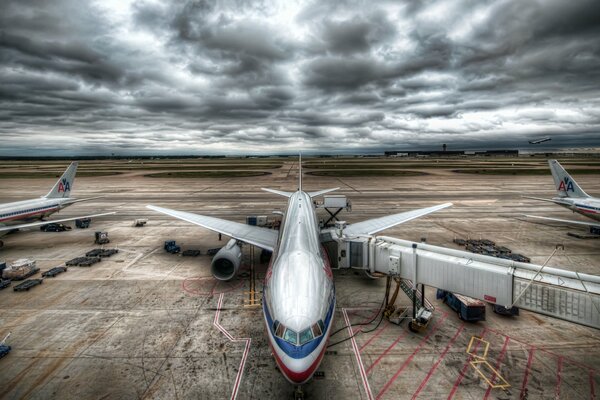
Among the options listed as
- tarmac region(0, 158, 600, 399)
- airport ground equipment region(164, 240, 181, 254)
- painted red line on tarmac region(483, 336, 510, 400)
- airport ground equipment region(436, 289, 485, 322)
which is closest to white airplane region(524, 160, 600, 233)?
tarmac region(0, 158, 600, 399)

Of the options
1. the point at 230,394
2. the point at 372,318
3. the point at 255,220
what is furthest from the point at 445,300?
the point at 255,220

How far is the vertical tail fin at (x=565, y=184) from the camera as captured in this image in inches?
1217

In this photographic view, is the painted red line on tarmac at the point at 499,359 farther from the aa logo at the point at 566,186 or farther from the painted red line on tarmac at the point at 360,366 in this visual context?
the aa logo at the point at 566,186

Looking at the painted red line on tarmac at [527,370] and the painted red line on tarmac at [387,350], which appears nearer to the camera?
the painted red line on tarmac at [527,370]

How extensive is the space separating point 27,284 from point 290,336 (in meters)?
20.2

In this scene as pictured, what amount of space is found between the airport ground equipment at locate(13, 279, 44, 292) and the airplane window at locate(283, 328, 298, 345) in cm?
1964

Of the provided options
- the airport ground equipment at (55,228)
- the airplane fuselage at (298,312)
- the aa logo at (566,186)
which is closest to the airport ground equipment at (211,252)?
the airplane fuselage at (298,312)

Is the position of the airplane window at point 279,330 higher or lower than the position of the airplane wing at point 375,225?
lower

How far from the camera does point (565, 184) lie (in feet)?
103

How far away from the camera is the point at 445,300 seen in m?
17.4

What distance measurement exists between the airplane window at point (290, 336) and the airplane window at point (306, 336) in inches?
7.3

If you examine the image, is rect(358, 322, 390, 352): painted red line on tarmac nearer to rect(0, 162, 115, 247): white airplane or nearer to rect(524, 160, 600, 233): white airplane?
rect(524, 160, 600, 233): white airplane

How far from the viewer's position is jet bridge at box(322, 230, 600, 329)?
10578mm

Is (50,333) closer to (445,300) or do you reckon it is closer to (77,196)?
(445,300)
